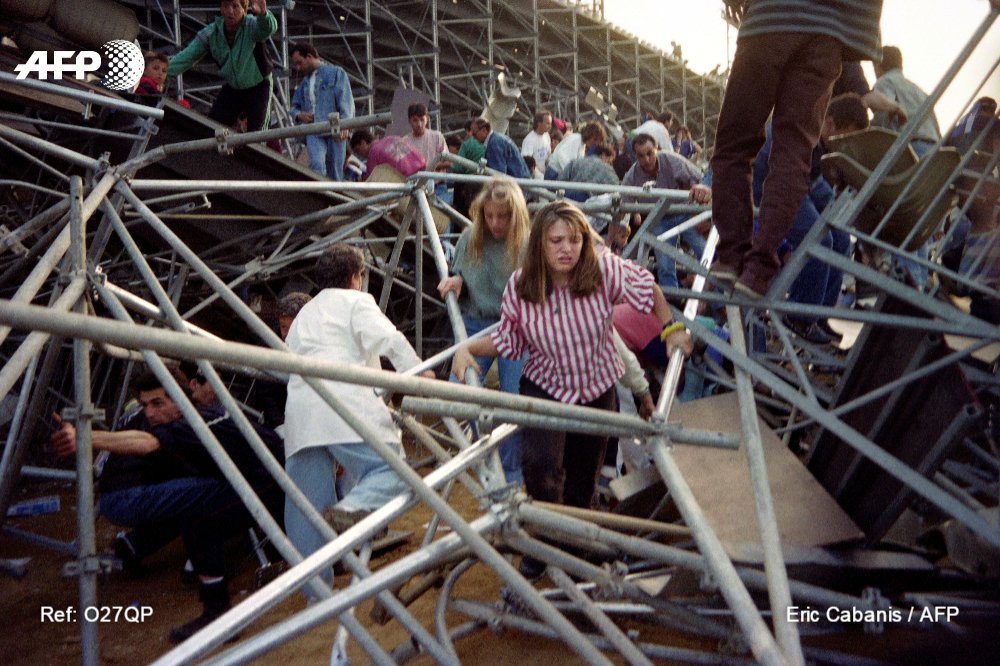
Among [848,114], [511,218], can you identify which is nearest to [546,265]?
[511,218]

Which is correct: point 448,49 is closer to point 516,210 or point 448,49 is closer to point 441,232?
point 441,232

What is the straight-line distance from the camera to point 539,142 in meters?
13.1

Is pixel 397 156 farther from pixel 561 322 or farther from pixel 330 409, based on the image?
pixel 561 322

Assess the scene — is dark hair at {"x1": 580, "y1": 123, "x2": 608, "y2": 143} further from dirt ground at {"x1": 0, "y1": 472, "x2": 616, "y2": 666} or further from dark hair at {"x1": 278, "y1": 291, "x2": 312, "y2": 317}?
dark hair at {"x1": 278, "y1": 291, "x2": 312, "y2": 317}

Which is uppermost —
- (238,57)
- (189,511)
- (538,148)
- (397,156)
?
(238,57)

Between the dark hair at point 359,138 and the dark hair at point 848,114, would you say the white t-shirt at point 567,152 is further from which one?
the dark hair at point 848,114

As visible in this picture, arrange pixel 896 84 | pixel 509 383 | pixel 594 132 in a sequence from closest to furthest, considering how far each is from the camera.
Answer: pixel 509 383, pixel 896 84, pixel 594 132

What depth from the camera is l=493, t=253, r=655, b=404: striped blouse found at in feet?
13.2

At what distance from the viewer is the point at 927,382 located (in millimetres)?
3539

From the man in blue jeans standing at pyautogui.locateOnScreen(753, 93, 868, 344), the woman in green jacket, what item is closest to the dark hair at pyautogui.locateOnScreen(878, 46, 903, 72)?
the man in blue jeans standing at pyautogui.locateOnScreen(753, 93, 868, 344)

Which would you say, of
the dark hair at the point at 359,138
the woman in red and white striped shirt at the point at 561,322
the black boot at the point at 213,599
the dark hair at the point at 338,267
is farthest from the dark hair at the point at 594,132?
the black boot at the point at 213,599

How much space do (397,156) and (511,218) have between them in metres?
4.09

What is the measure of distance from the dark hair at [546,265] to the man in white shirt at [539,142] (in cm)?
904

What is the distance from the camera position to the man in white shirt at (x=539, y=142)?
42.4 feet
